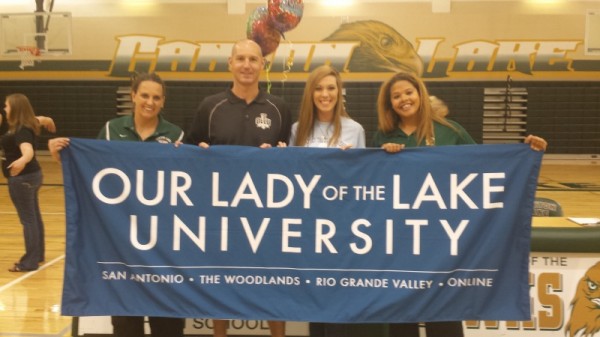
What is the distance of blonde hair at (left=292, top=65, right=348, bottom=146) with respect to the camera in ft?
9.74

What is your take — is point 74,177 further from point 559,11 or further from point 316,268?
point 559,11

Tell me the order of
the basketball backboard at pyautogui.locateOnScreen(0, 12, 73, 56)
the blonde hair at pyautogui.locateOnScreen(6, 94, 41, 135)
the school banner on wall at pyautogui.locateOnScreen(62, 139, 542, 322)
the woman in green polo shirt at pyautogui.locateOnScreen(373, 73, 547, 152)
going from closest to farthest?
the school banner on wall at pyautogui.locateOnScreen(62, 139, 542, 322) → the woman in green polo shirt at pyautogui.locateOnScreen(373, 73, 547, 152) → the blonde hair at pyautogui.locateOnScreen(6, 94, 41, 135) → the basketball backboard at pyautogui.locateOnScreen(0, 12, 73, 56)

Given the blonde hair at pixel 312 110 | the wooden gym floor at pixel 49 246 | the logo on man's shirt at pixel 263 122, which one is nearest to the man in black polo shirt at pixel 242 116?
the logo on man's shirt at pixel 263 122

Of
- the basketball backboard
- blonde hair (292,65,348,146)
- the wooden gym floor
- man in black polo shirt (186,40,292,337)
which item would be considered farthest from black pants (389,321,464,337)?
the basketball backboard

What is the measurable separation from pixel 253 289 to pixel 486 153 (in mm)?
1257

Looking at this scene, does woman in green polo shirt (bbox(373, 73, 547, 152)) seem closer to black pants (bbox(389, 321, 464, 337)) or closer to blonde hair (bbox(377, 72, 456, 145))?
blonde hair (bbox(377, 72, 456, 145))

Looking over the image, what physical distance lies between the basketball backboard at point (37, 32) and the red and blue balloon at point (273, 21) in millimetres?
9121

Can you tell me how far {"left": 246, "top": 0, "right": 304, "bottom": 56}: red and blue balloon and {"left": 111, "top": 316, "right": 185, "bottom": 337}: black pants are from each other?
10.5 feet

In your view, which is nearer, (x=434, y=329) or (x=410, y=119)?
(x=434, y=329)

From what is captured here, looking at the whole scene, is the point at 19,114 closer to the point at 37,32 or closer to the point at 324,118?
the point at 324,118

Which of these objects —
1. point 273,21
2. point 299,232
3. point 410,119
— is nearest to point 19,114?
point 273,21

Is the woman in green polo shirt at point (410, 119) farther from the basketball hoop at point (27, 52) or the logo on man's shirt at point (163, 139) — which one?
the basketball hoop at point (27, 52)

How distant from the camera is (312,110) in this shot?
3.00 meters

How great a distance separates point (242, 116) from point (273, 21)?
2739 millimetres
